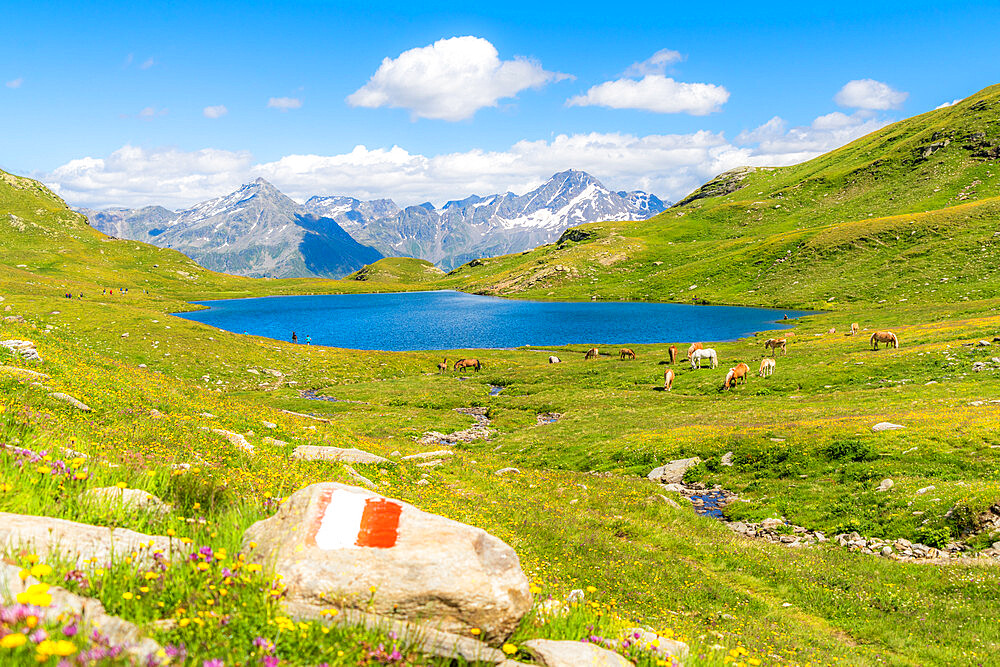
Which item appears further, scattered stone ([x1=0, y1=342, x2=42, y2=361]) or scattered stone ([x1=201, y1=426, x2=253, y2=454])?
scattered stone ([x1=0, y1=342, x2=42, y2=361])

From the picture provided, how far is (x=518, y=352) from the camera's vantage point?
91312mm

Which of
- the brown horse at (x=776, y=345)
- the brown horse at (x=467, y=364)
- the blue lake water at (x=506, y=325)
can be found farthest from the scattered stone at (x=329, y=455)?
the blue lake water at (x=506, y=325)

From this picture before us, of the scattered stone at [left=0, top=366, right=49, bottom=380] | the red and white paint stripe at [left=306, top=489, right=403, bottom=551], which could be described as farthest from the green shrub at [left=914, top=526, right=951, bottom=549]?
the scattered stone at [left=0, top=366, right=49, bottom=380]

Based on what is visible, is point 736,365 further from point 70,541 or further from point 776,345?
point 70,541

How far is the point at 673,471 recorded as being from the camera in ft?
91.4

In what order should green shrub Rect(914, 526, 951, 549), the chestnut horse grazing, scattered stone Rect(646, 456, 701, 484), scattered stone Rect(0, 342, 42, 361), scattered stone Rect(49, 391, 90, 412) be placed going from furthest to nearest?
1. the chestnut horse grazing
2. scattered stone Rect(646, 456, 701, 484)
3. scattered stone Rect(0, 342, 42, 361)
4. green shrub Rect(914, 526, 951, 549)
5. scattered stone Rect(49, 391, 90, 412)

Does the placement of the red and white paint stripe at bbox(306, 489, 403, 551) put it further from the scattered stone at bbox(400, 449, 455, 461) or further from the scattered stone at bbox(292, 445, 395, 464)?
the scattered stone at bbox(400, 449, 455, 461)

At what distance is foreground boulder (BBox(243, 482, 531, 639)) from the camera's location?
587 centimetres

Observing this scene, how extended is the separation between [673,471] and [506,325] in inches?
4460

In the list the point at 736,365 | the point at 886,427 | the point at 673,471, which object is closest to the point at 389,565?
the point at 673,471

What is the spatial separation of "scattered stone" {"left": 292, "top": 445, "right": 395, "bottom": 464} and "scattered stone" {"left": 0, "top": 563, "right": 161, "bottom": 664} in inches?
515

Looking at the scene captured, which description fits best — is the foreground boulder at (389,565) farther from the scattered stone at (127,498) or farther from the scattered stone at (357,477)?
the scattered stone at (357,477)

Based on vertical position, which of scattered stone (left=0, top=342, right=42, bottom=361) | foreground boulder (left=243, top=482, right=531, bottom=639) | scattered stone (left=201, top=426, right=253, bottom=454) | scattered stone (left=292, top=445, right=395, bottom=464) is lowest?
scattered stone (left=292, top=445, right=395, bottom=464)

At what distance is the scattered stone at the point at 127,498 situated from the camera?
22.4 feet
